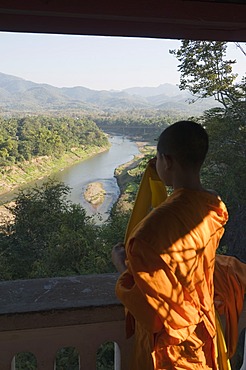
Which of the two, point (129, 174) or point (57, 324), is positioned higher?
point (129, 174)

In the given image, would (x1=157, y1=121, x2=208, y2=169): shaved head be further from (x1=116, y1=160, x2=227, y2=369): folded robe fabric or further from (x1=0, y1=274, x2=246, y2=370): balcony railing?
(x1=0, y1=274, x2=246, y2=370): balcony railing

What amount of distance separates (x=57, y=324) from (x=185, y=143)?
0.72 m

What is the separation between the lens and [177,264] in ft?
3.16

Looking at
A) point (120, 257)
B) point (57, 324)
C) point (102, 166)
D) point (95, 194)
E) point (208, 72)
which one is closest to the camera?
point (120, 257)

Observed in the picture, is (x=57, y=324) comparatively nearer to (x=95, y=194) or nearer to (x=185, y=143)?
(x=185, y=143)

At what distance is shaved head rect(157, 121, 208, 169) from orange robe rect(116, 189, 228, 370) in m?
0.09

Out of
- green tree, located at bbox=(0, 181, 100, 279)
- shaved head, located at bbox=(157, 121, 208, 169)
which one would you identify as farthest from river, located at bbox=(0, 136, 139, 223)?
shaved head, located at bbox=(157, 121, 208, 169)

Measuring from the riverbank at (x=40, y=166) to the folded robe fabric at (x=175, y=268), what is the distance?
1.57 meters

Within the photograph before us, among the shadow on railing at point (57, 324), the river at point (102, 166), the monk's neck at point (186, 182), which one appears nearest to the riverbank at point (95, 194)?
the river at point (102, 166)

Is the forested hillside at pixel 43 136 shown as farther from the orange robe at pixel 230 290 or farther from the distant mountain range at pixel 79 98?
the orange robe at pixel 230 290

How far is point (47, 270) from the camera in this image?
3469mm

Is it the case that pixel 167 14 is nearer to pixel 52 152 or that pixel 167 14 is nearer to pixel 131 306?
pixel 131 306

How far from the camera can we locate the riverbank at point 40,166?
101 inches

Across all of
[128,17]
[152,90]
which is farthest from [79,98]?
[128,17]
